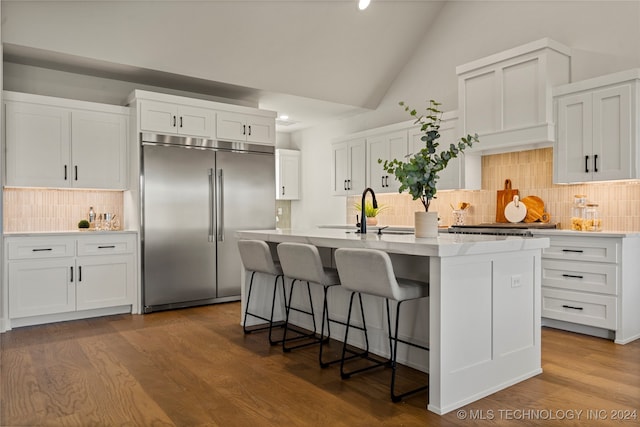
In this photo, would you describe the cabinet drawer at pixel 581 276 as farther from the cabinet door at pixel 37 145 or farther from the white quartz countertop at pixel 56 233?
the cabinet door at pixel 37 145

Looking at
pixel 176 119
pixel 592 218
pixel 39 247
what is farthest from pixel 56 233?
pixel 592 218

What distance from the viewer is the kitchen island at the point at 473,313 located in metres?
2.46

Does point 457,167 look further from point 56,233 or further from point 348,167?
point 56,233

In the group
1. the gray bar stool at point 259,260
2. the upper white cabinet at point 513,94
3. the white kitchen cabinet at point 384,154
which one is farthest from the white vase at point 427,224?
the white kitchen cabinet at point 384,154

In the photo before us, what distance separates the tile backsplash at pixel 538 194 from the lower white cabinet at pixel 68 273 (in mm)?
3652

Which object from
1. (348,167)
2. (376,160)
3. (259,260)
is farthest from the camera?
(348,167)

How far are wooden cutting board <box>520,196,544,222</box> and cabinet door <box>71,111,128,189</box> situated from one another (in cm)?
431

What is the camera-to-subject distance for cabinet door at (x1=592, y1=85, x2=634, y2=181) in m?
3.88

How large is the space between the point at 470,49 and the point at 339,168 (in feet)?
7.91

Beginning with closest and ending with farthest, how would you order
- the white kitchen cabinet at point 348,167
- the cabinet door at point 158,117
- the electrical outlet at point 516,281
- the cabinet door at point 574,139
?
the electrical outlet at point 516,281 → the cabinet door at point 574,139 → the cabinet door at point 158,117 → the white kitchen cabinet at point 348,167

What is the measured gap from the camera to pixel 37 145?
460cm

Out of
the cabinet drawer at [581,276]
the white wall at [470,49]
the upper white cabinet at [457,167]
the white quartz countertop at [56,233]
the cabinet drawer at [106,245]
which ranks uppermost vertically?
the white wall at [470,49]

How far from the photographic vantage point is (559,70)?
446 centimetres

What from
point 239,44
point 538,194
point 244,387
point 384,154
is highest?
point 239,44
